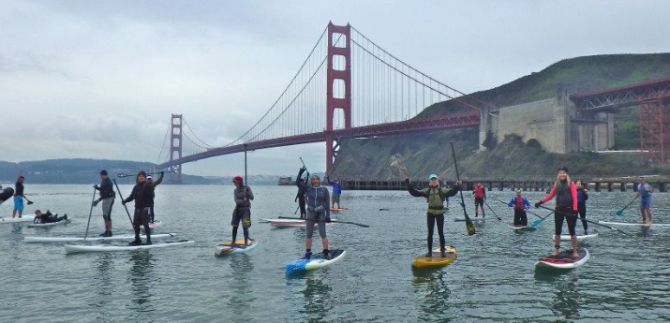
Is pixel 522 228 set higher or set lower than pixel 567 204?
lower

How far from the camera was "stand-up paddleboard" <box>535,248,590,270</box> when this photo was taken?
12.6 metres

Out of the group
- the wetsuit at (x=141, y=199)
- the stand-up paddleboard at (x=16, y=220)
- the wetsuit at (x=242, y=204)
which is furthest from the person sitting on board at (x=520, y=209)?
the stand-up paddleboard at (x=16, y=220)

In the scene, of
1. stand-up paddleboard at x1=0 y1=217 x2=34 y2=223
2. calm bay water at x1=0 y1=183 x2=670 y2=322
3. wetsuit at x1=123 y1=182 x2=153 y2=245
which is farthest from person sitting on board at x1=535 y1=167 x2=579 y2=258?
stand-up paddleboard at x1=0 y1=217 x2=34 y2=223

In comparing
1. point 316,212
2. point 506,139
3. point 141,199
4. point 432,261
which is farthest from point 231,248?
point 506,139

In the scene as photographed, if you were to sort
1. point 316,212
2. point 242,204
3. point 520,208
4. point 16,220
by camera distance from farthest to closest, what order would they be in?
point 16,220 < point 520,208 < point 242,204 < point 316,212

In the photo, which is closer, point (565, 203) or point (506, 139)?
point (565, 203)

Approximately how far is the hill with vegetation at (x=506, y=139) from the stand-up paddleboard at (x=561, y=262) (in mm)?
92927

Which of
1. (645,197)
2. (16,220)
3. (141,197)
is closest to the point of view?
(141,197)

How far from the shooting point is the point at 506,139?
110 meters

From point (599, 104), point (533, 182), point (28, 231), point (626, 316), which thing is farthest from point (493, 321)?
point (599, 104)

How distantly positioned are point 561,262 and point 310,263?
236 inches

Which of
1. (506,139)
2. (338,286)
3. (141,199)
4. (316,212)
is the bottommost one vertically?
(338,286)

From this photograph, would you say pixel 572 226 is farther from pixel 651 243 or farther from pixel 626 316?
pixel 651 243

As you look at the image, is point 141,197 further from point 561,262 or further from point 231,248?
point 561,262
